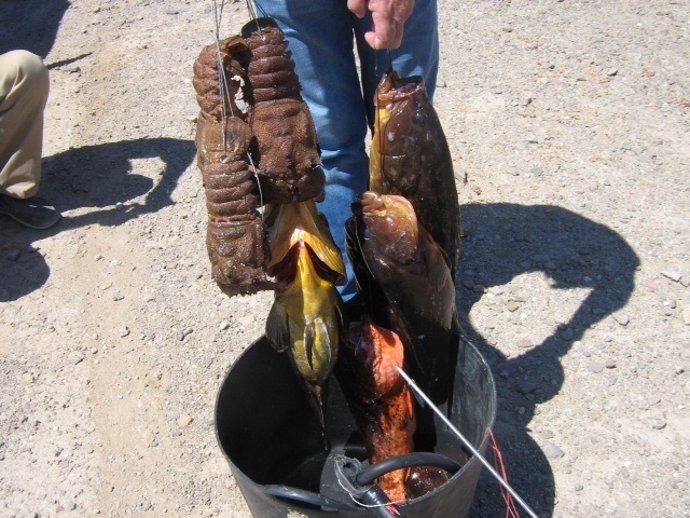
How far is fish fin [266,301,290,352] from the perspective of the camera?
2172mm

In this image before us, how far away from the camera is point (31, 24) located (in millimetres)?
7465

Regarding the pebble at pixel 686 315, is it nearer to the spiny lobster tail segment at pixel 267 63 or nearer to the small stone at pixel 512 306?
the small stone at pixel 512 306

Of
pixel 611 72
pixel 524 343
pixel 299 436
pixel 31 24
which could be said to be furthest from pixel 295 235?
pixel 31 24

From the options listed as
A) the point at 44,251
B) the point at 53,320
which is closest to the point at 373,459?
the point at 53,320

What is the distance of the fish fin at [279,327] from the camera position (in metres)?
2.17

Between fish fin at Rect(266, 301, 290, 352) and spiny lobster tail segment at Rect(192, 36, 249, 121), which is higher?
spiny lobster tail segment at Rect(192, 36, 249, 121)

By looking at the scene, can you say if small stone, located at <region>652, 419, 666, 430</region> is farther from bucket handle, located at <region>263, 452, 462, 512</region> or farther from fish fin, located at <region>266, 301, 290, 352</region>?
fish fin, located at <region>266, 301, 290, 352</region>

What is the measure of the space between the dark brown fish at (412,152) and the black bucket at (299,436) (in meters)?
0.49

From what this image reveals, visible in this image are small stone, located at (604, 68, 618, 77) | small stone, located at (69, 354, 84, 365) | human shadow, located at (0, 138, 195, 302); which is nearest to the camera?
small stone, located at (69, 354, 84, 365)

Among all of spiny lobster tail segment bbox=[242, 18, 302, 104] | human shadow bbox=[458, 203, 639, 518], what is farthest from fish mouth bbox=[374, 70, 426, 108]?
human shadow bbox=[458, 203, 639, 518]

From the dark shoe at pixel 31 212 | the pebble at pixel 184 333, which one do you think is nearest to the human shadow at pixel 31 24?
the dark shoe at pixel 31 212

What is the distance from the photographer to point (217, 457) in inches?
119

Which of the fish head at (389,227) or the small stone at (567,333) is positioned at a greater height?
the fish head at (389,227)

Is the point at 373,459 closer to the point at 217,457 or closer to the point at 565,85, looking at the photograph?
the point at 217,457
